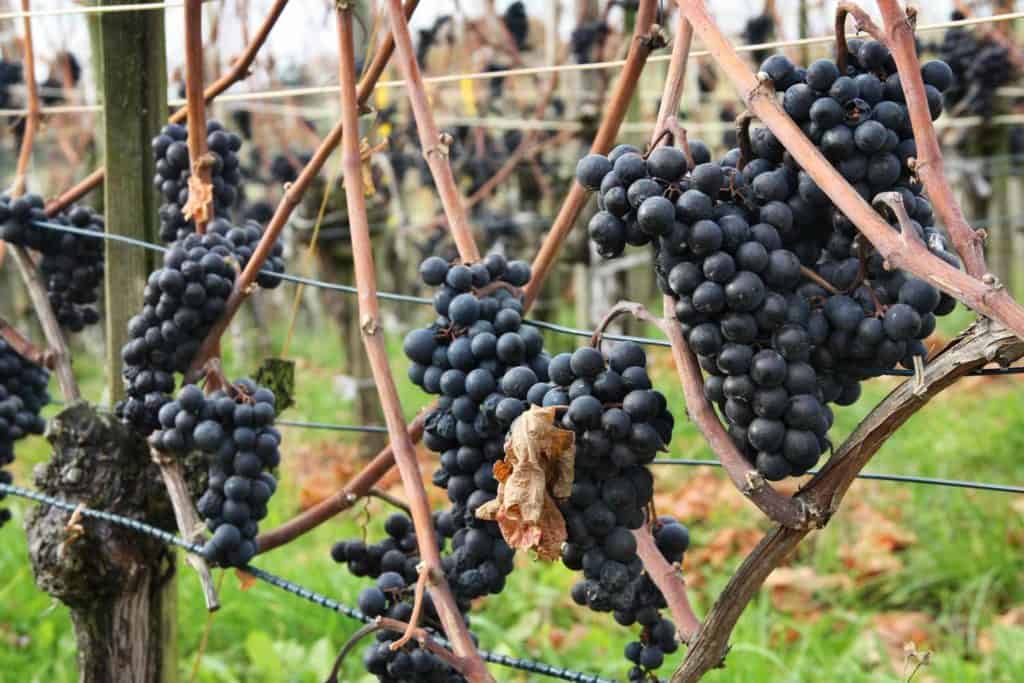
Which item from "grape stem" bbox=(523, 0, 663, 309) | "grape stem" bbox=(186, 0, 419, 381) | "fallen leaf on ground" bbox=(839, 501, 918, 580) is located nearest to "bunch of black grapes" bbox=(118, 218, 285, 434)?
"grape stem" bbox=(186, 0, 419, 381)

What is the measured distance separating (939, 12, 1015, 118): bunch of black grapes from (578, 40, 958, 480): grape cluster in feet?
12.6

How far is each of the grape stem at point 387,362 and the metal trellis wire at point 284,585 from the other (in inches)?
3.1

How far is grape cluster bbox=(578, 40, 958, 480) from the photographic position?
880 mm

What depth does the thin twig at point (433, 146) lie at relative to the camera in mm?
1220

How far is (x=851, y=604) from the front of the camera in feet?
10.9

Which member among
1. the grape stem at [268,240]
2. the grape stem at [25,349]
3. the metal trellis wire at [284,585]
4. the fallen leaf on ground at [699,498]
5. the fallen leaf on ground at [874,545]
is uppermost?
the grape stem at [268,240]

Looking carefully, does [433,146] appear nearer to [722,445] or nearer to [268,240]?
[268,240]

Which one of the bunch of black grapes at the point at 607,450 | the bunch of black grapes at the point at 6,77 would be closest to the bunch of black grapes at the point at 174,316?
the bunch of black grapes at the point at 607,450

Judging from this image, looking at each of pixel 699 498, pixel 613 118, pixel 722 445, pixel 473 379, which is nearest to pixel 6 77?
pixel 699 498

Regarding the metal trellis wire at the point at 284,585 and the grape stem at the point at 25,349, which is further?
the grape stem at the point at 25,349

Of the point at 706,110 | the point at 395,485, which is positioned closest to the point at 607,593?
the point at 395,485

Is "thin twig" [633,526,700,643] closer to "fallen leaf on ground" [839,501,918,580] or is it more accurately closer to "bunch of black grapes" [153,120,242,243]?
"bunch of black grapes" [153,120,242,243]

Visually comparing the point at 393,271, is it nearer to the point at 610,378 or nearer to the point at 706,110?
the point at 706,110

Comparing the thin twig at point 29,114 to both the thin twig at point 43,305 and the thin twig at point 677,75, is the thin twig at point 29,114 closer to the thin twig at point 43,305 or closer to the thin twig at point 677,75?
the thin twig at point 43,305
